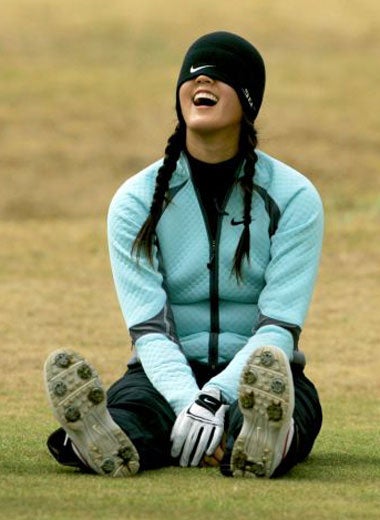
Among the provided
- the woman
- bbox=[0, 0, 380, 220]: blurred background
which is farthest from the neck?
bbox=[0, 0, 380, 220]: blurred background

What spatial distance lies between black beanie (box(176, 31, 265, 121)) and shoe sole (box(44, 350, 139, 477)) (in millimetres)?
1225

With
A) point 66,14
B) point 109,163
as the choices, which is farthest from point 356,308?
point 66,14

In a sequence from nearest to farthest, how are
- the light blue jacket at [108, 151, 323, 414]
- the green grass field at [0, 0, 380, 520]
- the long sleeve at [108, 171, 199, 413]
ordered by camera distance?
1. the green grass field at [0, 0, 380, 520]
2. the long sleeve at [108, 171, 199, 413]
3. the light blue jacket at [108, 151, 323, 414]

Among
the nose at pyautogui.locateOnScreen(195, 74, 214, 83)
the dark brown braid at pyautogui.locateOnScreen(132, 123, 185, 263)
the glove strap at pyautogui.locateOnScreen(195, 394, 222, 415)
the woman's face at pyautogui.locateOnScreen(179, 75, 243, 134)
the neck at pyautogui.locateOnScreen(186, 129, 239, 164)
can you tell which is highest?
the nose at pyautogui.locateOnScreen(195, 74, 214, 83)

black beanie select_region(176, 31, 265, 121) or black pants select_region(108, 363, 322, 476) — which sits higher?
black beanie select_region(176, 31, 265, 121)

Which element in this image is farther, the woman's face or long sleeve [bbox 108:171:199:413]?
the woman's face

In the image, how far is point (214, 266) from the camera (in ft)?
18.6

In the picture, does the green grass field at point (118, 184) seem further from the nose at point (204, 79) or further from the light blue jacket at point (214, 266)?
the nose at point (204, 79)

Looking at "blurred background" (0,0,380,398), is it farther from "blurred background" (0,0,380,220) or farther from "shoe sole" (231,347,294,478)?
"shoe sole" (231,347,294,478)

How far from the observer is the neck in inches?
227

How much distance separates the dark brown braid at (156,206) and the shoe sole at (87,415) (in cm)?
74

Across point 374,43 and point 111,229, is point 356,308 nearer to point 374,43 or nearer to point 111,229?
point 111,229

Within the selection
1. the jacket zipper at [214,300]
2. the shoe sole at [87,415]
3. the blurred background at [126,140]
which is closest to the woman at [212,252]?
the jacket zipper at [214,300]

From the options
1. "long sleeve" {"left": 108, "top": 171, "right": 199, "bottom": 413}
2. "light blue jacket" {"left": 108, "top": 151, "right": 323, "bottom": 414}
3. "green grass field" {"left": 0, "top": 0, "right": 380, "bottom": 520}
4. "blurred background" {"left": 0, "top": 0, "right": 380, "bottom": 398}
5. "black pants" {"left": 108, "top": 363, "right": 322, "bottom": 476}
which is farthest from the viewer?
"blurred background" {"left": 0, "top": 0, "right": 380, "bottom": 398}
